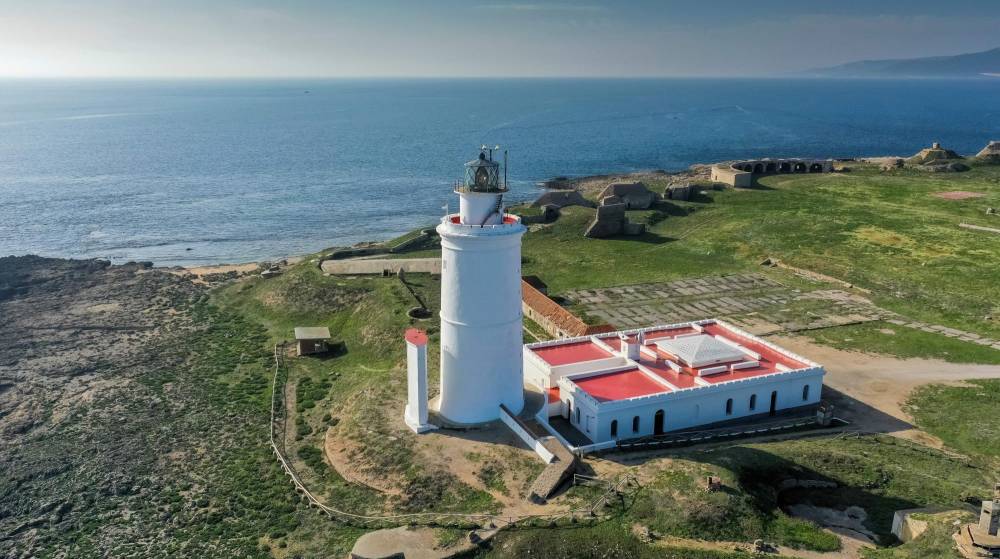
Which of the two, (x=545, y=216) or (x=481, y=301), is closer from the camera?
(x=481, y=301)

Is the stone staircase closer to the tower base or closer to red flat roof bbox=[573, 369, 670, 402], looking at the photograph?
red flat roof bbox=[573, 369, 670, 402]

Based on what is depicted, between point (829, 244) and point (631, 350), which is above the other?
point (829, 244)

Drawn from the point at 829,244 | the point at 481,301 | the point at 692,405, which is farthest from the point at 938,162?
the point at 481,301

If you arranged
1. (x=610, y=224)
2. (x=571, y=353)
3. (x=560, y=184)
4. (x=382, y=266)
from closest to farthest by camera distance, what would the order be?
(x=571, y=353)
(x=382, y=266)
(x=610, y=224)
(x=560, y=184)

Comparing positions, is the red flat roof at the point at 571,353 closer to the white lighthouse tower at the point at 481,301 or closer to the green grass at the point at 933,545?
the white lighthouse tower at the point at 481,301

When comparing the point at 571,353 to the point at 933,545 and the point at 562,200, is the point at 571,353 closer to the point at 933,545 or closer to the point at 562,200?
the point at 933,545

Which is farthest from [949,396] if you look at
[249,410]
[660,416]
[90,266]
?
[90,266]

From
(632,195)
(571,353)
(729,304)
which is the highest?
(632,195)
